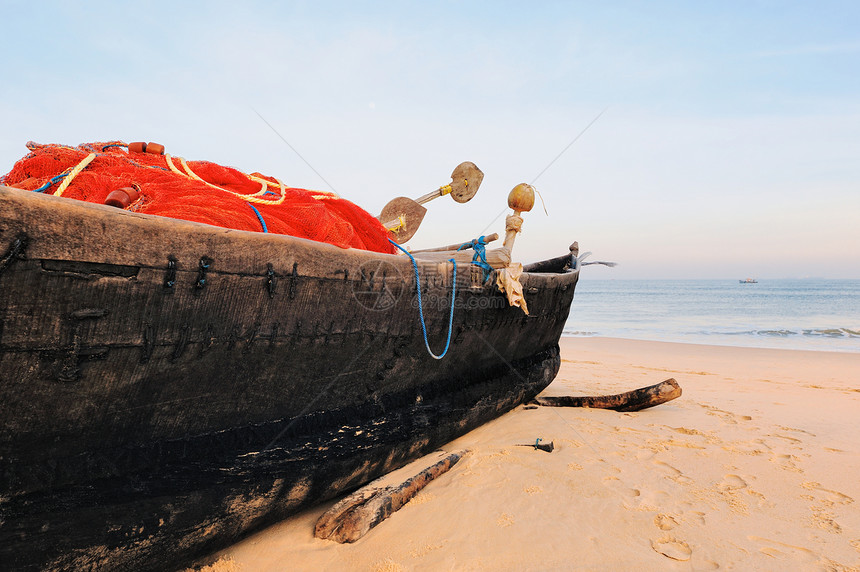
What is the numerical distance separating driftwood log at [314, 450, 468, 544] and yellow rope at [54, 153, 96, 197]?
1.86m

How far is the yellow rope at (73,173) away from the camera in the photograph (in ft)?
6.62

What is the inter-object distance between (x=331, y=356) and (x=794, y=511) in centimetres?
249

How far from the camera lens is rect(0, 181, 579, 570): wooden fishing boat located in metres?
1.38

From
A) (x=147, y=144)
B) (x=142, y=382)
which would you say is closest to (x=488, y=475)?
(x=142, y=382)

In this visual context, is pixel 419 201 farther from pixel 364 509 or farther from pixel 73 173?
pixel 364 509

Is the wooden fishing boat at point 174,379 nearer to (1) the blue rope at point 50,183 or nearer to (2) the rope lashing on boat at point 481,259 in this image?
(2) the rope lashing on boat at point 481,259

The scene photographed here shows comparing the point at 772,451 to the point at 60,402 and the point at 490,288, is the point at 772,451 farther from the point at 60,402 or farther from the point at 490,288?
the point at 60,402

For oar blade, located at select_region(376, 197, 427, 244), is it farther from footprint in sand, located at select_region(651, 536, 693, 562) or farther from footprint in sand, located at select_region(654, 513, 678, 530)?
footprint in sand, located at select_region(651, 536, 693, 562)

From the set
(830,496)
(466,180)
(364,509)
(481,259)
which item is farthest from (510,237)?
(830,496)

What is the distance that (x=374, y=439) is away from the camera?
2.52 m

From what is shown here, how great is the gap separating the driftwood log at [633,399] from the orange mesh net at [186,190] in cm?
264

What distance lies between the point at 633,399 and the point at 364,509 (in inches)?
119

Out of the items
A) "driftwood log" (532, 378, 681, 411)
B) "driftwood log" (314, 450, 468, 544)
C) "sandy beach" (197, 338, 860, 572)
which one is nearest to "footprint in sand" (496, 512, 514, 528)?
"sandy beach" (197, 338, 860, 572)

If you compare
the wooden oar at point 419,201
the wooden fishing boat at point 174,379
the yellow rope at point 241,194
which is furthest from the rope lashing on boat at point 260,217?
the wooden oar at point 419,201
